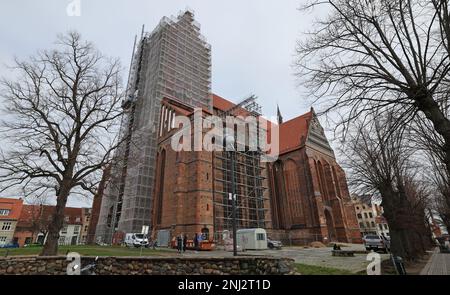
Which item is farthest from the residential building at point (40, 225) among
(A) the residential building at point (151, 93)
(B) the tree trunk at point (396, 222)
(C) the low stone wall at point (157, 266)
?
(B) the tree trunk at point (396, 222)

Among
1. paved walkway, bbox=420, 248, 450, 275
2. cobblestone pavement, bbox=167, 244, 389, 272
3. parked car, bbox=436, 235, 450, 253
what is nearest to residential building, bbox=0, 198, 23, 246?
cobblestone pavement, bbox=167, 244, 389, 272

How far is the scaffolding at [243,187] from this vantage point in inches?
1096

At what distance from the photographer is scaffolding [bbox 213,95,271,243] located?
2784 cm

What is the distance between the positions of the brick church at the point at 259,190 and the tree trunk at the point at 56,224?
44.8 ft

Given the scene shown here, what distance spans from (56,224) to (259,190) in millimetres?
25237

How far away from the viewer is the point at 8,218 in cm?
4525

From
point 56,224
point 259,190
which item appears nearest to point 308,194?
point 259,190

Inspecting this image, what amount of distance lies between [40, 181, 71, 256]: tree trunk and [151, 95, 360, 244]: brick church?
13654 millimetres

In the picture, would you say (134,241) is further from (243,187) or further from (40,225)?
(40,225)

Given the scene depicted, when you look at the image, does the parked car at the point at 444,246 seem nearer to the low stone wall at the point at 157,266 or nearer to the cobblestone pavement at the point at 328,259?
the cobblestone pavement at the point at 328,259

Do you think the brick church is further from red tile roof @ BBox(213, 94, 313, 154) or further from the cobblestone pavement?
the cobblestone pavement
